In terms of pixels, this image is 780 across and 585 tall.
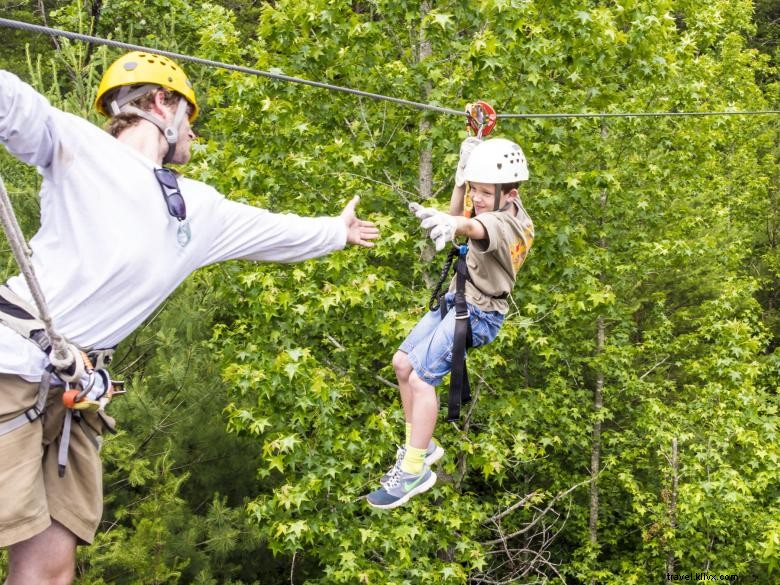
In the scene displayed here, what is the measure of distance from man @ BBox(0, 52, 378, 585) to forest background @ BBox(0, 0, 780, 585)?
387 cm

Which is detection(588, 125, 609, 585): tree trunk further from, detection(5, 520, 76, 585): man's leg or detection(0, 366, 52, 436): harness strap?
detection(0, 366, 52, 436): harness strap

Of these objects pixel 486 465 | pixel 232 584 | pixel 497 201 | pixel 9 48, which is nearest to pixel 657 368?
pixel 486 465

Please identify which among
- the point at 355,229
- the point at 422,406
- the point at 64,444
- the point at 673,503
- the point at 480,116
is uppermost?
the point at 480,116

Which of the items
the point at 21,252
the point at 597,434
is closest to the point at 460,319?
the point at 21,252

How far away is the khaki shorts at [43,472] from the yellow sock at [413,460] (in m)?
1.76

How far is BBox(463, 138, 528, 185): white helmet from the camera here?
3758 millimetres

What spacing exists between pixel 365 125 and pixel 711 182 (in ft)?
22.9

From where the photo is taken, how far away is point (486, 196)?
3.84 meters

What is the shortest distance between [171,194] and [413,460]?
210 centimetres

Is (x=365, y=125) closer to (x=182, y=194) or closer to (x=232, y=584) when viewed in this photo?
(x=232, y=584)

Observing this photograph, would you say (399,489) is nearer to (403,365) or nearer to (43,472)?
(403,365)

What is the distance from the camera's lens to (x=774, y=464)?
953 cm

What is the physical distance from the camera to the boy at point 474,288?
12.3 feet

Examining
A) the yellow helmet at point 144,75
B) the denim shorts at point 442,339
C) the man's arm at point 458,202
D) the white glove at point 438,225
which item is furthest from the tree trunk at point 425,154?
the yellow helmet at point 144,75
